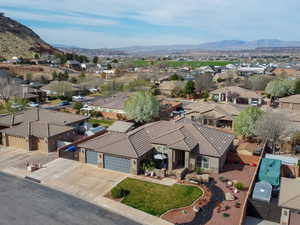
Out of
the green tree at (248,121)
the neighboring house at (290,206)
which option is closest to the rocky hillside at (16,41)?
the green tree at (248,121)

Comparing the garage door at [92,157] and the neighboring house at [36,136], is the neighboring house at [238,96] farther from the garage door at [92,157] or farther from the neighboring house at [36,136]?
the garage door at [92,157]

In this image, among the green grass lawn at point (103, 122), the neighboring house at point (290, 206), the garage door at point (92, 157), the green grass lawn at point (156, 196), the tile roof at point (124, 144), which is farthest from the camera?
the green grass lawn at point (103, 122)

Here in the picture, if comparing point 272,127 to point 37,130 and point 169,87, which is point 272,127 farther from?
point 169,87

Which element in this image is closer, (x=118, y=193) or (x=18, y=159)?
(x=118, y=193)

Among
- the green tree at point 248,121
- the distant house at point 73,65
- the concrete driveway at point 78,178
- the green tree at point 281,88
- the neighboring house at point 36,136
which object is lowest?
the concrete driveway at point 78,178

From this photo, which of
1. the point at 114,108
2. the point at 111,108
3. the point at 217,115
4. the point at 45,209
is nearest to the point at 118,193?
the point at 45,209

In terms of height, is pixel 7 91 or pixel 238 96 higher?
pixel 7 91
